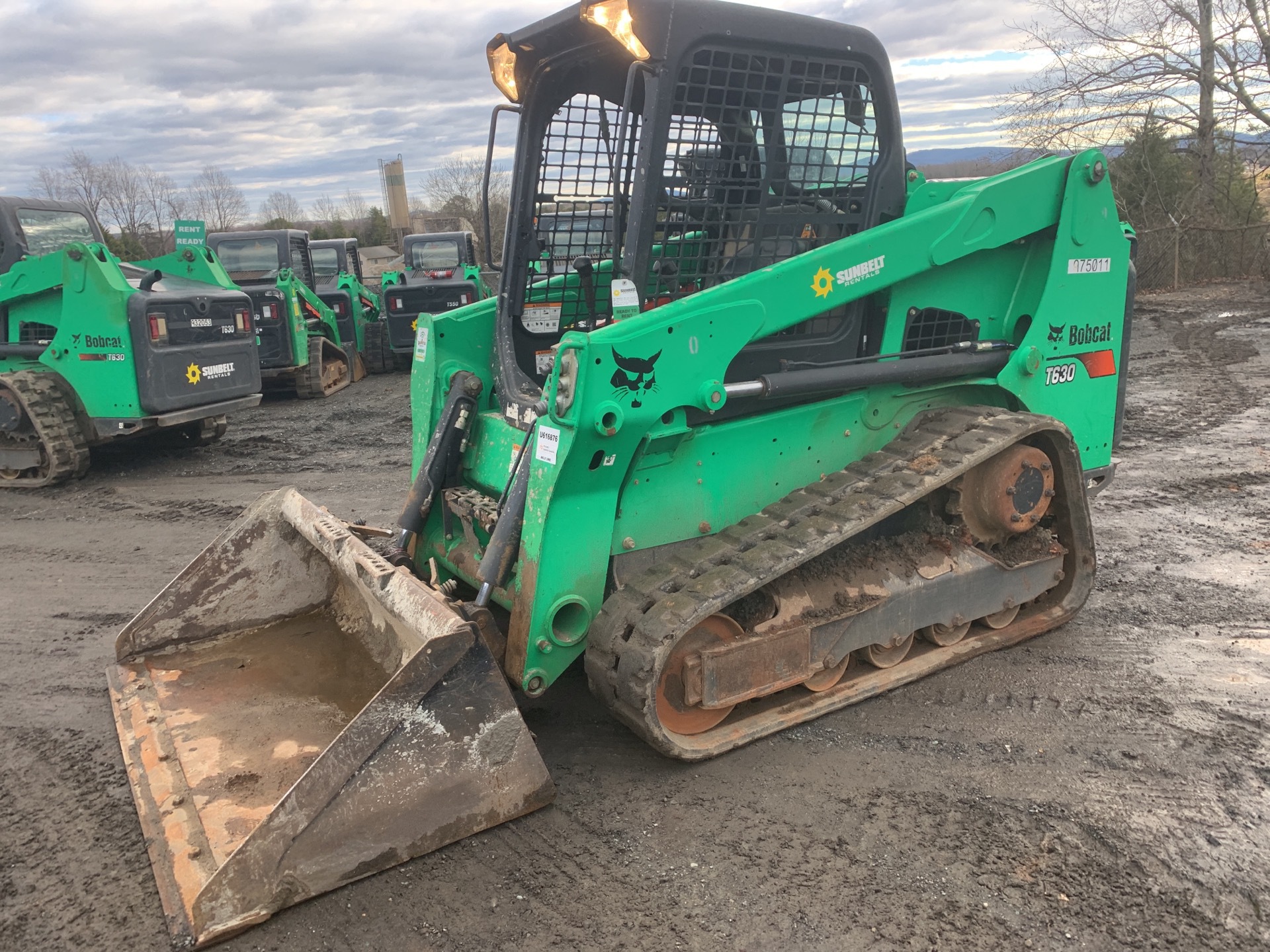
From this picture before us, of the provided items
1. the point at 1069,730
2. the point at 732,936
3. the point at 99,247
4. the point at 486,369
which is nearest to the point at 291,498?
the point at 486,369

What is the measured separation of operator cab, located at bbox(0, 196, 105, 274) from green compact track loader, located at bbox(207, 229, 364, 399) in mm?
2047

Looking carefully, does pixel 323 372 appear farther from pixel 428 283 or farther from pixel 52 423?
pixel 52 423

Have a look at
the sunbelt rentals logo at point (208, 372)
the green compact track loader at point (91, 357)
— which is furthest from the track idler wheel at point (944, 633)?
the sunbelt rentals logo at point (208, 372)

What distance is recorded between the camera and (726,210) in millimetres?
A: 3443

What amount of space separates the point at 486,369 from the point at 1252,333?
36.6 ft

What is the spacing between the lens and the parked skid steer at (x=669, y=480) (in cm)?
274

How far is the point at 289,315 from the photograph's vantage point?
12.1 meters

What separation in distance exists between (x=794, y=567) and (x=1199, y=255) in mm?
17290

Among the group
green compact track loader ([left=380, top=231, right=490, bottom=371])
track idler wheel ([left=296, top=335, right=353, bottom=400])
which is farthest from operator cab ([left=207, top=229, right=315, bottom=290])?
green compact track loader ([left=380, top=231, right=490, bottom=371])

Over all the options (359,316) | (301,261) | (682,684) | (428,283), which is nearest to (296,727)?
(682,684)

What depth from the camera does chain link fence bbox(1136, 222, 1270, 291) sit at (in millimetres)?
16375

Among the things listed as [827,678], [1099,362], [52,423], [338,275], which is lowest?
[827,678]

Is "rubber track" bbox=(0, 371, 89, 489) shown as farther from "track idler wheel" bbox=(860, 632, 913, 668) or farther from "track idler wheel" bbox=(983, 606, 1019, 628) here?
"track idler wheel" bbox=(983, 606, 1019, 628)

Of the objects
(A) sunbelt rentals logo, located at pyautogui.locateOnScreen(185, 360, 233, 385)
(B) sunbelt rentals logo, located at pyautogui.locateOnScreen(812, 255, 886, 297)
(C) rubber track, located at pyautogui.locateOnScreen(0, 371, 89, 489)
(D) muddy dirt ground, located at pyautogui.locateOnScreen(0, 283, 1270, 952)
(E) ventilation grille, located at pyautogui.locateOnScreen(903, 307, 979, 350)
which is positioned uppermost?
(B) sunbelt rentals logo, located at pyautogui.locateOnScreen(812, 255, 886, 297)
